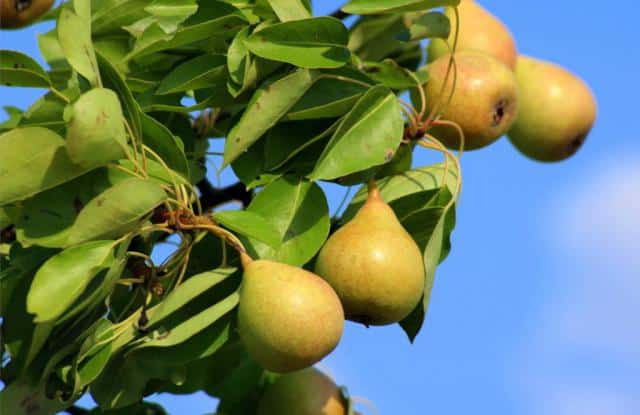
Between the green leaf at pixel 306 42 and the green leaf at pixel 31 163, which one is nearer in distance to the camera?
the green leaf at pixel 31 163

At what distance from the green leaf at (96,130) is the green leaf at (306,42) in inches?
12.7

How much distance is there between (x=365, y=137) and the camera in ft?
6.40

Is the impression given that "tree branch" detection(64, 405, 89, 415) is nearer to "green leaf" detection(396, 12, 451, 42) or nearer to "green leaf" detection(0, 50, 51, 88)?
"green leaf" detection(0, 50, 51, 88)

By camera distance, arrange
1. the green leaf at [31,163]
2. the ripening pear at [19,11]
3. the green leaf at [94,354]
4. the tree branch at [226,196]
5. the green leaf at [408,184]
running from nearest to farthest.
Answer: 1. the green leaf at [31,163]
2. the green leaf at [94,354]
3. the green leaf at [408,184]
4. the tree branch at [226,196]
5. the ripening pear at [19,11]

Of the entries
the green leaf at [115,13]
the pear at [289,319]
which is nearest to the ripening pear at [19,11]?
the green leaf at [115,13]

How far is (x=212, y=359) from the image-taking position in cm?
242

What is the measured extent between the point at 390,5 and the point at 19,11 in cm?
123

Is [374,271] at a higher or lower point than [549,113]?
higher

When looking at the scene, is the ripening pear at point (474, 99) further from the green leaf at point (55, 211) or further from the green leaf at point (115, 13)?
the green leaf at point (55, 211)

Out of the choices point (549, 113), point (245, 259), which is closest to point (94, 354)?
point (245, 259)

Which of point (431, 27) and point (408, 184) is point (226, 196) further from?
point (431, 27)

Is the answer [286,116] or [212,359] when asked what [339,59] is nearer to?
[286,116]

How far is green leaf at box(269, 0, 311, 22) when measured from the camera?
202 centimetres

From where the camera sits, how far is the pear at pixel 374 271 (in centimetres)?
183
